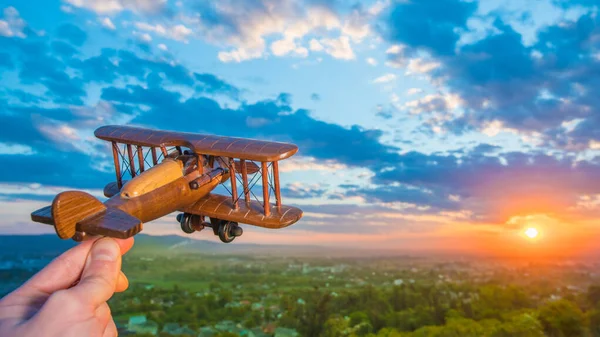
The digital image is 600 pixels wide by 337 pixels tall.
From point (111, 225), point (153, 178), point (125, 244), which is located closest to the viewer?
point (125, 244)

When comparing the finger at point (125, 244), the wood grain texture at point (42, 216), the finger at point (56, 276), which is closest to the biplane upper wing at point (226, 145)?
the wood grain texture at point (42, 216)

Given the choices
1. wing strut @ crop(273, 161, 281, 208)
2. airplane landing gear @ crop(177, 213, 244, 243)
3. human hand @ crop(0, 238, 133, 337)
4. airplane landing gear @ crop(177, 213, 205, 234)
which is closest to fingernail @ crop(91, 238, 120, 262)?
human hand @ crop(0, 238, 133, 337)

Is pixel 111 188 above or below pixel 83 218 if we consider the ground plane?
above

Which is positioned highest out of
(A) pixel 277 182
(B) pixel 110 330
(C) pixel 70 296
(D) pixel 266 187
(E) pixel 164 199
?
(A) pixel 277 182

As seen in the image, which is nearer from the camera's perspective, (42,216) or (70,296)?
(70,296)

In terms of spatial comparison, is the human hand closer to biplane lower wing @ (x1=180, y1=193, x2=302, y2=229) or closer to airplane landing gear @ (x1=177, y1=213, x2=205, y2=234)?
biplane lower wing @ (x1=180, y1=193, x2=302, y2=229)

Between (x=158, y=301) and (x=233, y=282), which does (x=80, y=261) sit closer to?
(x=158, y=301)

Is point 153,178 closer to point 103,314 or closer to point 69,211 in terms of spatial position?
point 69,211

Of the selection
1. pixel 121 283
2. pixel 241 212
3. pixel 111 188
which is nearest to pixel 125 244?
pixel 121 283
